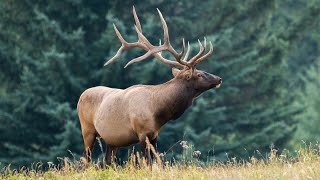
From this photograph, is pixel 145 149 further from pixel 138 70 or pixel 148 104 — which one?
pixel 138 70

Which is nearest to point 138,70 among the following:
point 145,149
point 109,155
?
point 109,155

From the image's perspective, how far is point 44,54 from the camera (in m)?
26.4

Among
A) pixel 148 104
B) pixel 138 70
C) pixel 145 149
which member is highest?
pixel 138 70

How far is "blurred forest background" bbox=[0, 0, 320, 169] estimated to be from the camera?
88.2 ft

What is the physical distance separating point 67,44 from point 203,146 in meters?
4.73

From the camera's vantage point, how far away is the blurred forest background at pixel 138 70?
88.2ft

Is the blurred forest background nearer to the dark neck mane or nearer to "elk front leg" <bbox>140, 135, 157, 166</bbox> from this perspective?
the dark neck mane

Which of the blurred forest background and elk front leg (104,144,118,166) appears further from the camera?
the blurred forest background

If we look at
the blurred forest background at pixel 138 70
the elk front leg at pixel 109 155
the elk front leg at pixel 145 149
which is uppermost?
the blurred forest background at pixel 138 70

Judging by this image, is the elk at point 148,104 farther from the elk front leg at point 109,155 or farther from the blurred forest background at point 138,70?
the blurred forest background at point 138,70

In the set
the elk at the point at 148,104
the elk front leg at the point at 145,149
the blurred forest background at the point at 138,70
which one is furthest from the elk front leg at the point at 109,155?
the blurred forest background at the point at 138,70

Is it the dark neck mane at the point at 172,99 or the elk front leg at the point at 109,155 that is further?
the elk front leg at the point at 109,155

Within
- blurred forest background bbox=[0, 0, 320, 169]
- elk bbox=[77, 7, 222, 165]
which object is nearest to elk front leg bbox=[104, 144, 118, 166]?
elk bbox=[77, 7, 222, 165]

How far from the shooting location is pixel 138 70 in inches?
1081
